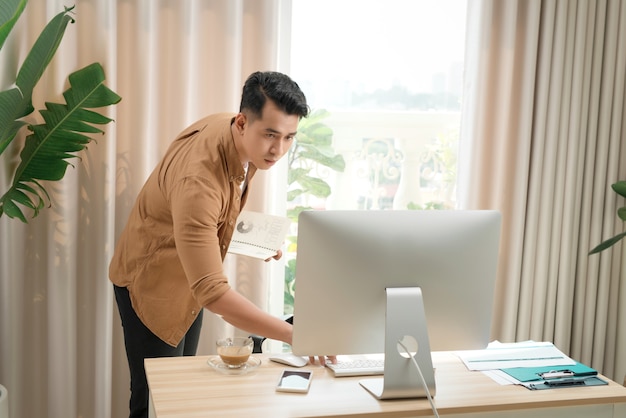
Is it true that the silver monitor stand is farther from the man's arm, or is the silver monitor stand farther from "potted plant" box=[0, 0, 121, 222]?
"potted plant" box=[0, 0, 121, 222]

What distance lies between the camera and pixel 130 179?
3025mm

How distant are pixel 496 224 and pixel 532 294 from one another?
6.05ft

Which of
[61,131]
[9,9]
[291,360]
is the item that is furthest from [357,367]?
[9,9]

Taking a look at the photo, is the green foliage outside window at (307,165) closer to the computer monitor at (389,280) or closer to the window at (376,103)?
the window at (376,103)

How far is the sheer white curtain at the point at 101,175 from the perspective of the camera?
9.45 ft

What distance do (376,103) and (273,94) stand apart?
4.87 ft

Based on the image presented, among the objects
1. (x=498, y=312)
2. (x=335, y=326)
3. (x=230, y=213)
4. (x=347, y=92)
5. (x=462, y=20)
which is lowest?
(x=498, y=312)

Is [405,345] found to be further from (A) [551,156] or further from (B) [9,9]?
(A) [551,156]

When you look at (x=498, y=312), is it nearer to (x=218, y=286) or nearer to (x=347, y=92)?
(x=347, y=92)

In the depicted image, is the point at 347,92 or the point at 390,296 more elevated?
the point at 347,92

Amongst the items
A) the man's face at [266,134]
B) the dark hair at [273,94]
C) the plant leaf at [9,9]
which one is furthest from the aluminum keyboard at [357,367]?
the plant leaf at [9,9]

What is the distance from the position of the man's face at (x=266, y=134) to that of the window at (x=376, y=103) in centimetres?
118

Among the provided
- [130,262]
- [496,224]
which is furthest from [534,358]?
[130,262]

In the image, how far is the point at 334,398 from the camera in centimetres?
188
